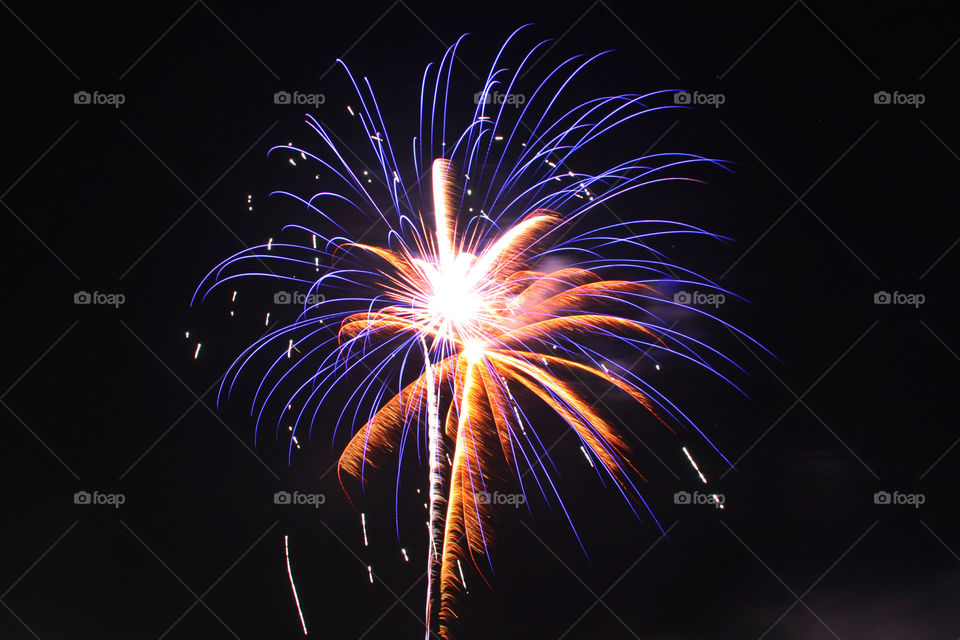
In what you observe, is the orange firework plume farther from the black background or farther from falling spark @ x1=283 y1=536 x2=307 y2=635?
falling spark @ x1=283 y1=536 x2=307 y2=635

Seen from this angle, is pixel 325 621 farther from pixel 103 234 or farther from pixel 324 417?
pixel 103 234

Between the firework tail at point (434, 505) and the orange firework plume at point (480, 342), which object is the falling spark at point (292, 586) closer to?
the orange firework plume at point (480, 342)

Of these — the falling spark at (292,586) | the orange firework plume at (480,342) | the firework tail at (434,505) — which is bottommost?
the falling spark at (292,586)

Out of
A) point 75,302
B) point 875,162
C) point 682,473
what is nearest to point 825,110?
point 875,162

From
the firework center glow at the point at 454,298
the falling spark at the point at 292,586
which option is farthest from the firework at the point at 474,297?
the falling spark at the point at 292,586

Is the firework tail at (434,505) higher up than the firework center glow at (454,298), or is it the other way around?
the firework center glow at (454,298)

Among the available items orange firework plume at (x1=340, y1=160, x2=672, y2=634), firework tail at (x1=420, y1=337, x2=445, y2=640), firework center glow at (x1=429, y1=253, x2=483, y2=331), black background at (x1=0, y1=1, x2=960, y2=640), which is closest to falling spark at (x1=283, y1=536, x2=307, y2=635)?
black background at (x1=0, y1=1, x2=960, y2=640)
